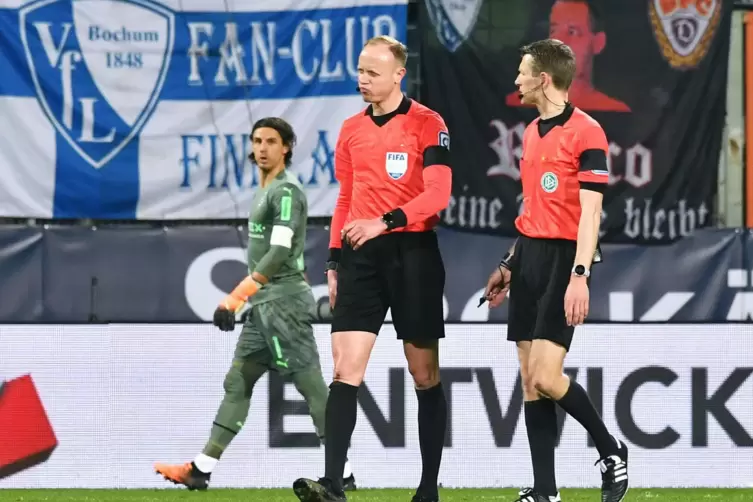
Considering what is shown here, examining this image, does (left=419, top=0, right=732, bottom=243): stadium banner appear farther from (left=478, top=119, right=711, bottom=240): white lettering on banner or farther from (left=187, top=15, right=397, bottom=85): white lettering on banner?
(left=187, top=15, right=397, bottom=85): white lettering on banner

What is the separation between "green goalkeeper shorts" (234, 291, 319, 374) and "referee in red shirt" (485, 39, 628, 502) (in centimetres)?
181

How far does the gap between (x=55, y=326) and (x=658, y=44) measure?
20.0ft

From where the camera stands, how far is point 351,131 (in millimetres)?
6371

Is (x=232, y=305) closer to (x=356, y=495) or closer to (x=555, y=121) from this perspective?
(x=356, y=495)

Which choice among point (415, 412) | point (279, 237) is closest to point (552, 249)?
point (279, 237)

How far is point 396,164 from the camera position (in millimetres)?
6250

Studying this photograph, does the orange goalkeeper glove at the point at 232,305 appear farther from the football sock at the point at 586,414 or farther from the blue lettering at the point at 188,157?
the blue lettering at the point at 188,157

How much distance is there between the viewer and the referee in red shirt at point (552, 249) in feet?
19.8

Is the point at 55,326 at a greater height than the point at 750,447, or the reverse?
the point at 55,326

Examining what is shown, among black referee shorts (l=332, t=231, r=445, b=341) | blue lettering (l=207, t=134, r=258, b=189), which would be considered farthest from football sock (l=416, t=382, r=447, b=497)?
blue lettering (l=207, t=134, r=258, b=189)

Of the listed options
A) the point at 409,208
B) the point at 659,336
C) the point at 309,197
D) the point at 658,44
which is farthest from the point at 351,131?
the point at 658,44

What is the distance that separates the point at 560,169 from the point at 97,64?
6829 millimetres

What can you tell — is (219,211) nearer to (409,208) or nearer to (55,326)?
(55,326)

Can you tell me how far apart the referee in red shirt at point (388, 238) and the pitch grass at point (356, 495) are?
3.97ft
